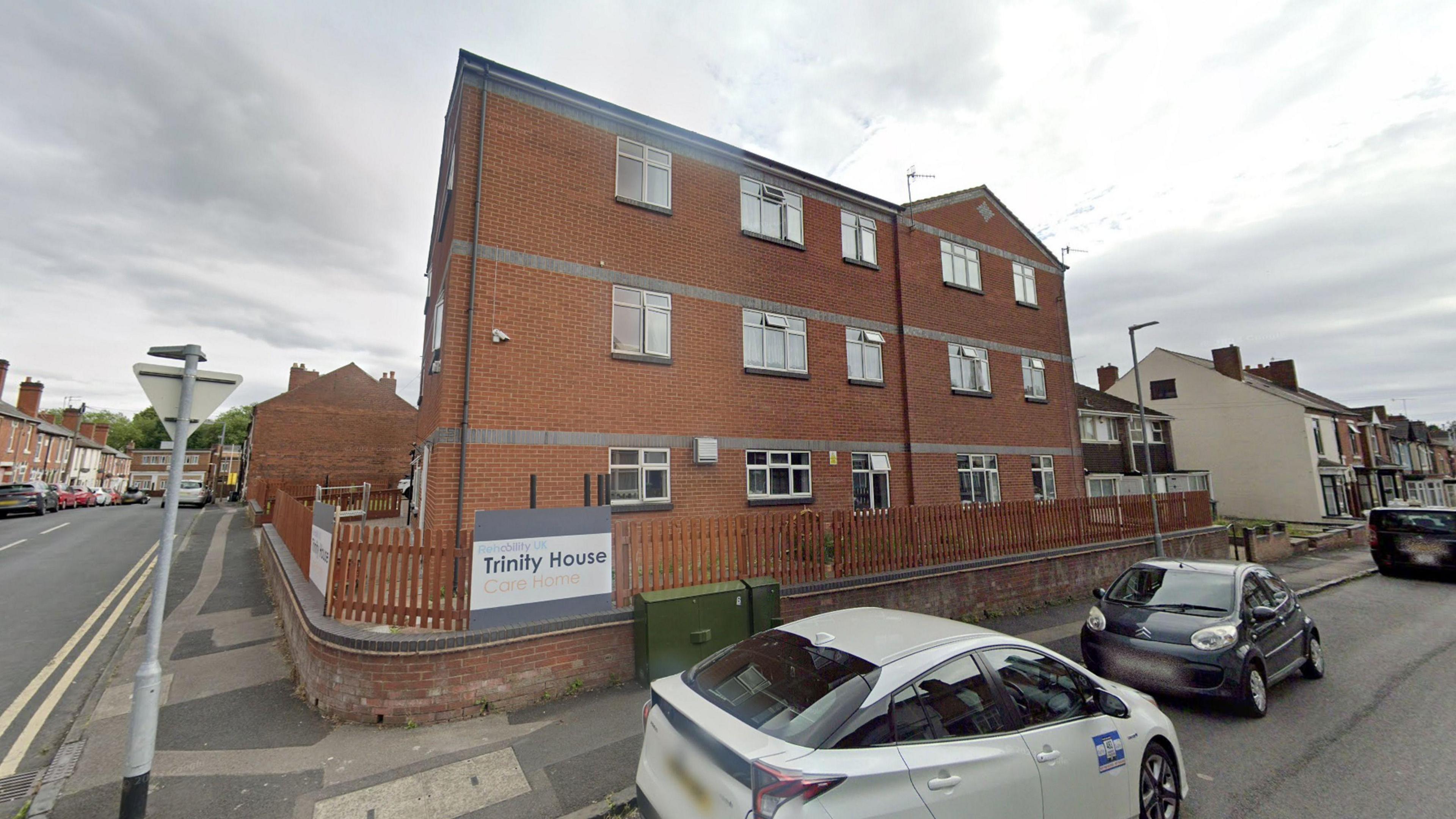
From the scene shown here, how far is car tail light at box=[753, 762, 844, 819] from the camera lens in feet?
8.36

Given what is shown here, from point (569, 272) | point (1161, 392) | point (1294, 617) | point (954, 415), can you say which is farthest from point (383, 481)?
point (1161, 392)

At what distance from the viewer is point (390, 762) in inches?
185

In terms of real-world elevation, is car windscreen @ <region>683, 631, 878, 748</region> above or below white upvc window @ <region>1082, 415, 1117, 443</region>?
below

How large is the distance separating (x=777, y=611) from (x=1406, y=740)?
6.11 metres

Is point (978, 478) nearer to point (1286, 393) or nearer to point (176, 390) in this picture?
point (176, 390)

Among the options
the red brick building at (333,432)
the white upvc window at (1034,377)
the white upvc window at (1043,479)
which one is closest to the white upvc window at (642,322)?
the white upvc window at (1034,377)

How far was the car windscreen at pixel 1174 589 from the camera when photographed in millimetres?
6676

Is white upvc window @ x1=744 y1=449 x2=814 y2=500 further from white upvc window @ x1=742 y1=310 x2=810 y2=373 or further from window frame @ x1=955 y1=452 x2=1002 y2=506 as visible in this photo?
window frame @ x1=955 y1=452 x2=1002 y2=506

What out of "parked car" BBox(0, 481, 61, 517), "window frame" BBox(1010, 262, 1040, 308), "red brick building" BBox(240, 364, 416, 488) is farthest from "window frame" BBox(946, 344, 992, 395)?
"parked car" BBox(0, 481, 61, 517)

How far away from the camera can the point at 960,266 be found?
1695 centimetres

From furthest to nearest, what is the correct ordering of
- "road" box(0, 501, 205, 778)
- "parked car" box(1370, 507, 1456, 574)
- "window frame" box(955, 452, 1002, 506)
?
"window frame" box(955, 452, 1002, 506) < "parked car" box(1370, 507, 1456, 574) < "road" box(0, 501, 205, 778)

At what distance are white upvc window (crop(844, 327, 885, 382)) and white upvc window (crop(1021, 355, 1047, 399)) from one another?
19.6 ft

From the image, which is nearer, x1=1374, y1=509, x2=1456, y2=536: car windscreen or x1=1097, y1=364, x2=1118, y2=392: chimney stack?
x1=1374, y1=509, x2=1456, y2=536: car windscreen

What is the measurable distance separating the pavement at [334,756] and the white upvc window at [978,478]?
864cm
